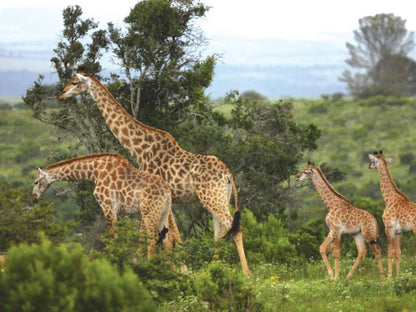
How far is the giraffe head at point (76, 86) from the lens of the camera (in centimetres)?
1484

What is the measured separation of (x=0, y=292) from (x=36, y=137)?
204 ft

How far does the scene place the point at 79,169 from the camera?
14.2 metres

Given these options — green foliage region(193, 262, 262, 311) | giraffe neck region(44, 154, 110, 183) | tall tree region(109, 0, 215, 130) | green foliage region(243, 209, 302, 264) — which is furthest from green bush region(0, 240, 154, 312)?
tall tree region(109, 0, 215, 130)

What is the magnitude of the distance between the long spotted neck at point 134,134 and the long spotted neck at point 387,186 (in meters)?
3.54

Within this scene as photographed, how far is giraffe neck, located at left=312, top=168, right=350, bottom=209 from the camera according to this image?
1431 cm

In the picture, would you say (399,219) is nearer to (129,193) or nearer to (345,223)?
(345,223)

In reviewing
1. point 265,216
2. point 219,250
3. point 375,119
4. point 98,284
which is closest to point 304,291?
point 219,250

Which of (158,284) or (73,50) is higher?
(73,50)

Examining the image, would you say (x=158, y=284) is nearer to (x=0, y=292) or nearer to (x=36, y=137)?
(x=0, y=292)

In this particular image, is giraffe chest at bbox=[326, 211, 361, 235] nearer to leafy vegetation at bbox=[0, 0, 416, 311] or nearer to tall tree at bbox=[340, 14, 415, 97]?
leafy vegetation at bbox=[0, 0, 416, 311]

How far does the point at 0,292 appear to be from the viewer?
8031mm

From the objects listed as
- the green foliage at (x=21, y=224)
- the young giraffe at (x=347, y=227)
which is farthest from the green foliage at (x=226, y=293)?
the young giraffe at (x=347, y=227)

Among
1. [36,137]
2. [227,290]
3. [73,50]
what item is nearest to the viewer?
[227,290]

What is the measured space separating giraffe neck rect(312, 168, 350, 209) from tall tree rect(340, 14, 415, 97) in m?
77.8
